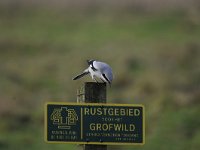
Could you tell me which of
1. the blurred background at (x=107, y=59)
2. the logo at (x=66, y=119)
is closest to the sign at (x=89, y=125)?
the logo at (x=66, y=119)

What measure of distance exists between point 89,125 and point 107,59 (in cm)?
1589

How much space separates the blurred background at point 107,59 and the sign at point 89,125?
1.33 m

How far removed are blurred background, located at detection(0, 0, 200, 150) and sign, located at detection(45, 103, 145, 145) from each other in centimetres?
133

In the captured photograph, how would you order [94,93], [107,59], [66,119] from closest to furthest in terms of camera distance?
1. [66,119]
2. [94,93]
3. [107,59]

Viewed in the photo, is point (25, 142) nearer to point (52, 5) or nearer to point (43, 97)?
point (43, 97)

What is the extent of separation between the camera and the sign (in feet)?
27.2

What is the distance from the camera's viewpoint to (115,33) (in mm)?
30875

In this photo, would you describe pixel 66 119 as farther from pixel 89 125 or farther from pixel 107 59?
pixel 107 59

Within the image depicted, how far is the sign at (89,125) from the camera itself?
830 centimetres

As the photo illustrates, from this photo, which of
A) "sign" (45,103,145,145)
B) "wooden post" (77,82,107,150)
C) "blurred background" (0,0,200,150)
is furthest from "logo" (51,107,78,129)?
"blurred background" (0,0,200,150)

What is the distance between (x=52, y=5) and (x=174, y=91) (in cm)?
1585

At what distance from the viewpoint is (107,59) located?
79.3ft

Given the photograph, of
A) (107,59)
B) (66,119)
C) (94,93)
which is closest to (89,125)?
(66,119)

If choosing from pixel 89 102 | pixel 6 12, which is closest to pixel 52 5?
pixel 6 12
